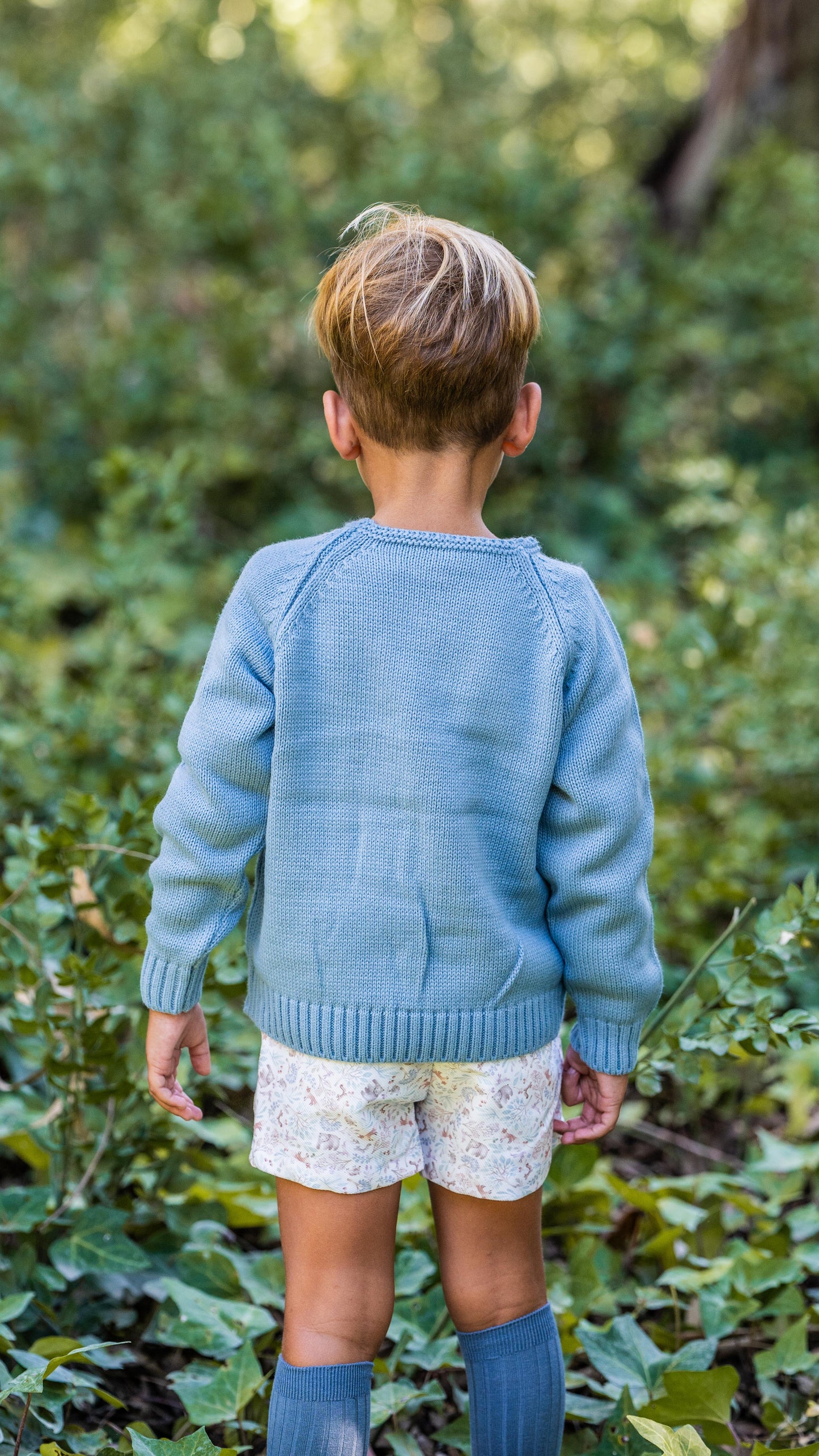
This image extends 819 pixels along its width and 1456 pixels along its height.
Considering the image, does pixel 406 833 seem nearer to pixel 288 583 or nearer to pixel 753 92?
pixel 288 583

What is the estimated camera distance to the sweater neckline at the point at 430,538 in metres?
1.40

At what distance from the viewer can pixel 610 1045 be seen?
1.51 meters

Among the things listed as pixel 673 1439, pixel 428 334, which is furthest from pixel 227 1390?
pixel 428 334

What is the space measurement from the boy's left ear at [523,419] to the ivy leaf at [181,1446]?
3.89 feet

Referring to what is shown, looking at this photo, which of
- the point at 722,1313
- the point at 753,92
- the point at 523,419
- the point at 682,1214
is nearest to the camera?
the point at 523,419

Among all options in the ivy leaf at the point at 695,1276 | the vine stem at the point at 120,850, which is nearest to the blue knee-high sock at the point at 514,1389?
the ivy leaf at the point at 695,1276

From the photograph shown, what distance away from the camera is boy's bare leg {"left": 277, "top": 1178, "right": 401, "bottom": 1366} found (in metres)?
1.43

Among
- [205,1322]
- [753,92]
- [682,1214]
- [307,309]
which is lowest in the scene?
[682,1214]

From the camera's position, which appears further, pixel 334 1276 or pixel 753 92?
pixel 753 92

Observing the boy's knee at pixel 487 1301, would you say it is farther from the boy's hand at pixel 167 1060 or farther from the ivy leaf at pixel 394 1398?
the boy's hand at pixel 167 1060

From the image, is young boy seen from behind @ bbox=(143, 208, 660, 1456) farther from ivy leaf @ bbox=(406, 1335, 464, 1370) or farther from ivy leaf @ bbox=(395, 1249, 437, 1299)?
ivy leaf @ bbox=(395, 1249, 437, 1299)

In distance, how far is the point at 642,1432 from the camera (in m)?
1.37

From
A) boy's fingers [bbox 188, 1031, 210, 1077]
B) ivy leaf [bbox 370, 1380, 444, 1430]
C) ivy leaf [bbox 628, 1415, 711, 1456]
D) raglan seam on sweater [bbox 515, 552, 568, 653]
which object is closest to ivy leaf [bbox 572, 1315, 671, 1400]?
ivy leaf [bbox 370, 1380, 444, 1430]

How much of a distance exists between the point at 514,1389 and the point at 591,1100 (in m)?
0.35
